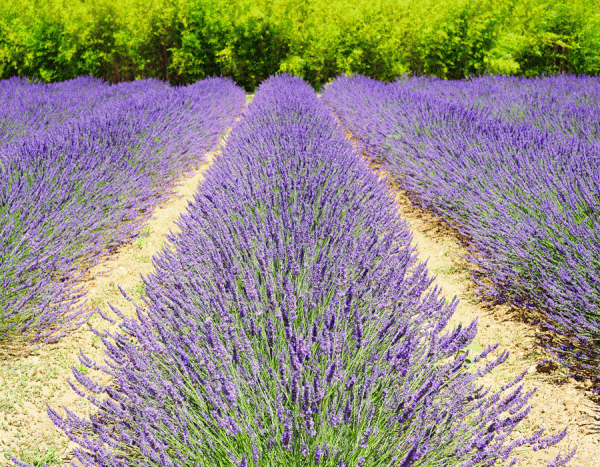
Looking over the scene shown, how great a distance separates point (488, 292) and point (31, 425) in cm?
262

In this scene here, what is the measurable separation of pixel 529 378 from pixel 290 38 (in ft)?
42.9

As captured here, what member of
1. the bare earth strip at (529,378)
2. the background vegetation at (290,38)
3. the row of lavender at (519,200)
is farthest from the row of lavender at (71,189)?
the background vegetation at (290,38)

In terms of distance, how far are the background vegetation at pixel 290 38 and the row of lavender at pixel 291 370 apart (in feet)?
35.3

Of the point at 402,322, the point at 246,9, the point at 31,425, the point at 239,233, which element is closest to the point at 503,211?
the point at 402,322

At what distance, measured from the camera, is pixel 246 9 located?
40.7 feet

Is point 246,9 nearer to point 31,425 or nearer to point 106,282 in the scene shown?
point 106,282

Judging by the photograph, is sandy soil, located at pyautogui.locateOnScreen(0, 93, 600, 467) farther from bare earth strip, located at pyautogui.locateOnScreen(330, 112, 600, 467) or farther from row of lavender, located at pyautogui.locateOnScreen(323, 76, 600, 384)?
row of lavender, located at pyautogui.locateOnScreen(323, 76, 600, 384)

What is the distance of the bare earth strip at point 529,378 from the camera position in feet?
5.14

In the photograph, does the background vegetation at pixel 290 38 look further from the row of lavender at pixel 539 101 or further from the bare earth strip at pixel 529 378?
the bare earth strip at pixel 529 378

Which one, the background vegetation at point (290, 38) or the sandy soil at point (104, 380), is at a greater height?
the background vegetation at point (290, 38)

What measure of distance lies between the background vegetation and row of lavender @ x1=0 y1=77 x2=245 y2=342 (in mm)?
7153

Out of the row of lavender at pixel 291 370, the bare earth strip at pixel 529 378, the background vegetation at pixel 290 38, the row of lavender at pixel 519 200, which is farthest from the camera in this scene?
the background vegetation at pixel 290 38

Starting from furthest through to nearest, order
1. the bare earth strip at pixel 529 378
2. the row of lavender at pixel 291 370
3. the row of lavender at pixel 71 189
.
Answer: the row of lavender at pixel 71 189
the bare earth strip at pixel 529 378
the row of lavender at pixel 291 370

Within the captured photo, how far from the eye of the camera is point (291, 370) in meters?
1.26
